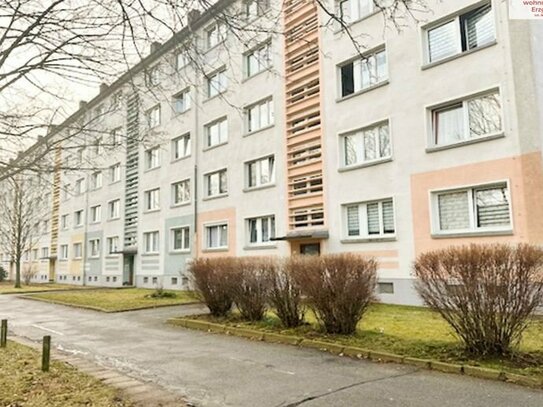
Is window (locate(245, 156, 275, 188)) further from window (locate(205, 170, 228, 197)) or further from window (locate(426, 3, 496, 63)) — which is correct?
window (locate(426, 3, 496, 63))

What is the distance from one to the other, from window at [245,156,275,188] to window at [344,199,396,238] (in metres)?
5.03

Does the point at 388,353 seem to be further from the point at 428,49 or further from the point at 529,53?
the point at 428,49

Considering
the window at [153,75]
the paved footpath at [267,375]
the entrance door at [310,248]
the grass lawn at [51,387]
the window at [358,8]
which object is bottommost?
the paved footpath at [267,375]

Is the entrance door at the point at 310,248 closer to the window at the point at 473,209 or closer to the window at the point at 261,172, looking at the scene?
the window at the point at 261,172

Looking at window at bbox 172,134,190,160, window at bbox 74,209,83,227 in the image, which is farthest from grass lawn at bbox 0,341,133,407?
window at bbox 74,209,83,227

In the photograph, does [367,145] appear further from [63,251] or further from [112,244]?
[63,251]

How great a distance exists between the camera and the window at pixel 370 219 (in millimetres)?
17312

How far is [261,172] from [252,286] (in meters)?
11.9

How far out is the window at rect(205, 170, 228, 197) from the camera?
1017 inches

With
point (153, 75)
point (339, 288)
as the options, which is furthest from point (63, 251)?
point (153, 75)

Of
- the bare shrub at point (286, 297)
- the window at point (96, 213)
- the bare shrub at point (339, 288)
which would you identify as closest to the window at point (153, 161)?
the window at point (96, 213)

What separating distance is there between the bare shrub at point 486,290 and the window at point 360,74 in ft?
37.8

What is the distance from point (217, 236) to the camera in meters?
25.9

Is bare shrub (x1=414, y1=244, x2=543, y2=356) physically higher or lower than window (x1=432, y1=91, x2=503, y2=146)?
lower
